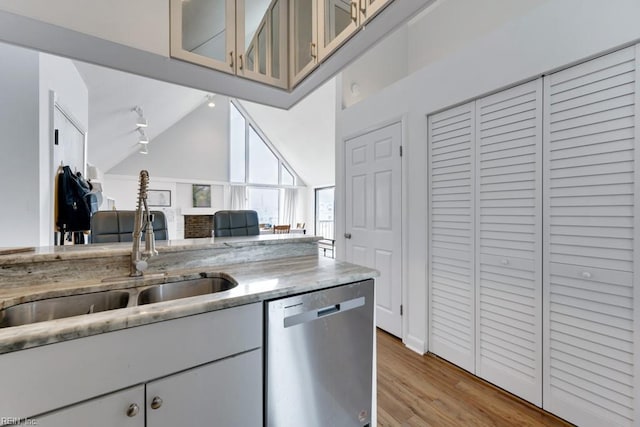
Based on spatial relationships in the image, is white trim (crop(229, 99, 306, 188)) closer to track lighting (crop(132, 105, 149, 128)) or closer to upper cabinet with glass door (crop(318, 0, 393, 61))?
track lighting (crop(132, 105, 149, 128))

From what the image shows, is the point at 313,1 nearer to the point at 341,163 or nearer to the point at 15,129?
the point at 341,163

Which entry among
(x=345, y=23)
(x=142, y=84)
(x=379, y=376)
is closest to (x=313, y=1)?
(x=345, y=23)

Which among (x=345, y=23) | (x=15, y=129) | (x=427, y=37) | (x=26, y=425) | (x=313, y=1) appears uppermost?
(x=427, y=37)

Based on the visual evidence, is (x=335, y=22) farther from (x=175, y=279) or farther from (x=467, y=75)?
(x=175, y=279)

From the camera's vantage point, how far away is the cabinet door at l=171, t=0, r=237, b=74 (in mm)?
1353

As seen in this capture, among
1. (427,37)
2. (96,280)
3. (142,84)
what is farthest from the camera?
(142,84)

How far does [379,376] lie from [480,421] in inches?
24.1

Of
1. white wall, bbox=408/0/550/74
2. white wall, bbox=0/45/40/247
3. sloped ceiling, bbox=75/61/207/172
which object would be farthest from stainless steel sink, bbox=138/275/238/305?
white wall, bbox=408/0/550/74

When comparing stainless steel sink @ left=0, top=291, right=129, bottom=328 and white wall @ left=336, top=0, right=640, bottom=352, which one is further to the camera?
white wall @ left=336, top=0, right=640, bottom=352

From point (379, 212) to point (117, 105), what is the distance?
3.65m

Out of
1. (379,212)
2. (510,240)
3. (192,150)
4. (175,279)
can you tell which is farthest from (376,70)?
(192,150)

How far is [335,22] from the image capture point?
1376 millimetres

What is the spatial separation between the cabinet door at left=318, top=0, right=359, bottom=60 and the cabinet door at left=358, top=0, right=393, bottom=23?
0.03m

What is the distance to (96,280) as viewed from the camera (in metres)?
1.14
